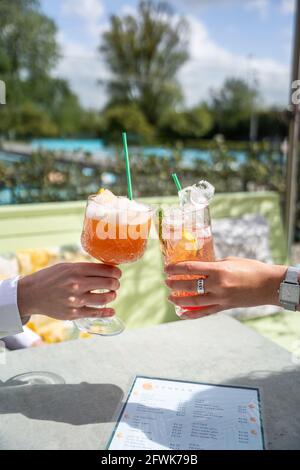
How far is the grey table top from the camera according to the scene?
104 centimetres

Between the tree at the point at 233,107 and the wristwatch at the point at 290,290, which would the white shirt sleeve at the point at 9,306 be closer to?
the wristwatch at the point at 290,290

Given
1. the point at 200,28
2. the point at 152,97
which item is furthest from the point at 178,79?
the point at 200,28

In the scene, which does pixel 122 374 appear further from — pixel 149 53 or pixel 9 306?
pixel 149 53

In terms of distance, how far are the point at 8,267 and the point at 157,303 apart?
1041mm

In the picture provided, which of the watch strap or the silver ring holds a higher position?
the watch strap

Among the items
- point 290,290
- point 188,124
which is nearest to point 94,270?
point 290,290

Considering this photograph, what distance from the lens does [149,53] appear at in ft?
114

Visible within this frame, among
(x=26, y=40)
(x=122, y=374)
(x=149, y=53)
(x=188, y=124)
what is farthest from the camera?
(x=149, y=53)

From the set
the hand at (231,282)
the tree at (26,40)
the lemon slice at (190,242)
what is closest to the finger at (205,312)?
the hand at (231,282)

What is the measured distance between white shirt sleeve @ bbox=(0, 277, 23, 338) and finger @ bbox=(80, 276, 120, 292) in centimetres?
21

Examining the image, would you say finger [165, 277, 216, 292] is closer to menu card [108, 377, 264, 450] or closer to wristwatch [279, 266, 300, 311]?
wristwatch [279, 266, 300, 311]

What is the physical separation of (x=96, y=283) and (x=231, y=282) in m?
0.37

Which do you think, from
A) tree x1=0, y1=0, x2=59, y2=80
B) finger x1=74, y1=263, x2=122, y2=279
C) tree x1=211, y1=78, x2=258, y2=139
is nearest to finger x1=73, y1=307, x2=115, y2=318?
finger x1=74, y1=263, x2=122, y2=279
